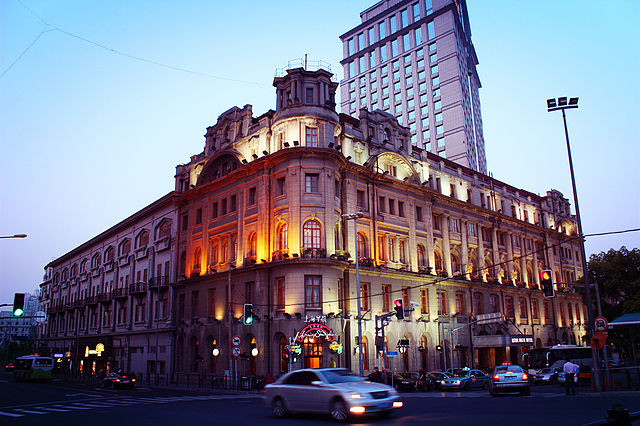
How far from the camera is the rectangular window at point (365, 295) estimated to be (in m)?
44.1

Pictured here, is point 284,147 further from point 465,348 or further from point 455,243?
point 465,348

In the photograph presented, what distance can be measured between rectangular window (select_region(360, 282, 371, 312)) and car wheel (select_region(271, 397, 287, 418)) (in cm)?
2719

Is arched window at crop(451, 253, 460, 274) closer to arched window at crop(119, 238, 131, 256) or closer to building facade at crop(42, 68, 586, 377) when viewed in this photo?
building facade at crop(42, 68, 586, 377)

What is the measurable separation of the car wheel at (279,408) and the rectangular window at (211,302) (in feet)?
107

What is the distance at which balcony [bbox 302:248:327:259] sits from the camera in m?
40.1

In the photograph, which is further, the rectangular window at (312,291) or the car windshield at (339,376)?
the rectangular window at (312,291)

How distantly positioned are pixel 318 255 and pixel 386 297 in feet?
31.7

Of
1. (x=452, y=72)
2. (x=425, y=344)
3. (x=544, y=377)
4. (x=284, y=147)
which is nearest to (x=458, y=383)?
(x=544, y=377)

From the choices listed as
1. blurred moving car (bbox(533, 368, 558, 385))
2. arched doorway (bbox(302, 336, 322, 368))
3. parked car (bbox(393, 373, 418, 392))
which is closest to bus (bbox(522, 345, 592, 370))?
Result: blurred moving car (bbox(533, 368, 558, 385))

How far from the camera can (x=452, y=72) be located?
92062mm

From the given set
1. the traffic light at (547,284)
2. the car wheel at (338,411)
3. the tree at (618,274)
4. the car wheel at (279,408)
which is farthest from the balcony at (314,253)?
the tree at (618,274)

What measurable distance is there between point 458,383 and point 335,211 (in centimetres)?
1626

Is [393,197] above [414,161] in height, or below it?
below

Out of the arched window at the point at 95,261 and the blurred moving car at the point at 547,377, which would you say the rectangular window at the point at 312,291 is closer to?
the blurred moving car at the point at 547,377
